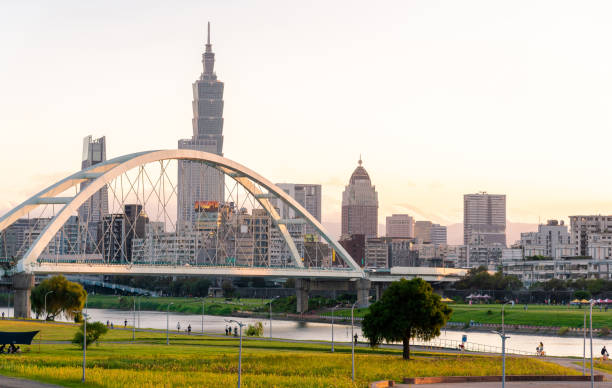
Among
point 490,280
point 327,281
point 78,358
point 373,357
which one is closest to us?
point 78,358

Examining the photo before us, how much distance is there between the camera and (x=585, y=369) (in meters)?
64.4

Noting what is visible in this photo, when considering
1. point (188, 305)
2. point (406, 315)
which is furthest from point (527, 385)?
point (188, 305)

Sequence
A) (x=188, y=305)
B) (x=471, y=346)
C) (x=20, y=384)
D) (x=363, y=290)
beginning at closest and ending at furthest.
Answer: (x=20, y=384) < (x=471, y=346) < (x=363, y=290) < (x=188, y=305)

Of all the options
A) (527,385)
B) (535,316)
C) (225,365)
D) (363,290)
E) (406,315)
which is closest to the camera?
(527,385)

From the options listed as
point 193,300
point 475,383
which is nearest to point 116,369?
point 475,383

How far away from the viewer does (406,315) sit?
73688mm

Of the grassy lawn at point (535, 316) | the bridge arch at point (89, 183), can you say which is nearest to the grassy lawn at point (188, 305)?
the bridge arch at point (89, 183)

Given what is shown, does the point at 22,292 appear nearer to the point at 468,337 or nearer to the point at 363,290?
the point at 468,337

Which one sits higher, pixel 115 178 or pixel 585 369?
pixel 115 178

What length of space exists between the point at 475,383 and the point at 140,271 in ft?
223

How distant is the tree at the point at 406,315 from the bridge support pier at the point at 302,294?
81.7 meters

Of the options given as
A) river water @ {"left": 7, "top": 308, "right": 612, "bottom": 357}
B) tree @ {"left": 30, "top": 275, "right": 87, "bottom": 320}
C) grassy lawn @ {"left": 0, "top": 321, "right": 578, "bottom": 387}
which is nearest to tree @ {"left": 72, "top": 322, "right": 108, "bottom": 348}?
grassy lawn @ {"left": 0, "top": 321, "right": 578, "bottom": 387}

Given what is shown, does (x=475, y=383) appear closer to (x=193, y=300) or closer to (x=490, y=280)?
(x=490, y=280)

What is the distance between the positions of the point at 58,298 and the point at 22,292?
12.4 feet
